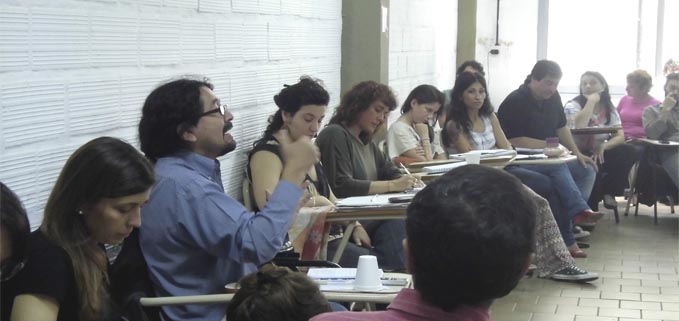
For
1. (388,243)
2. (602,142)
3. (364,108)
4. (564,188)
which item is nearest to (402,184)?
(388,243)

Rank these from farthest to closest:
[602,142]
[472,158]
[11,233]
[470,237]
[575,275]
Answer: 1. [602,142]
2. [575,275]
3. [472,158]
4. [11,233]
5. [470,237]

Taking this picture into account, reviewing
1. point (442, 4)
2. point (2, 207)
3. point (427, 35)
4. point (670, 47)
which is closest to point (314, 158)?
point (2, 207)

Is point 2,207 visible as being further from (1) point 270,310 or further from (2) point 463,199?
(2) point 463,199

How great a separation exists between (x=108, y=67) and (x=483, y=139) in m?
3.49

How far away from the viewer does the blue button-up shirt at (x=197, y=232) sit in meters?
2.57

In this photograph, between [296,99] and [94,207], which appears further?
[296,99]

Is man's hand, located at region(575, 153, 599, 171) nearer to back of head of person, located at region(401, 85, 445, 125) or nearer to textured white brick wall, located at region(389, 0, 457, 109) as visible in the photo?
textured white brick wall, located at region(389, 0, 457, 109)

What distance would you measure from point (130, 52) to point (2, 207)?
1.26 m

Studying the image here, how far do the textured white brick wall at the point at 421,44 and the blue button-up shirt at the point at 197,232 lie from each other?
3.87m

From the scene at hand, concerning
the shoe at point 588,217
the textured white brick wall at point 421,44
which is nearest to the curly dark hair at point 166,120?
the textured white brick wall at point 421,44

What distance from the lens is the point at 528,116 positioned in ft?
21.4

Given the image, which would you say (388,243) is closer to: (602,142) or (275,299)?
(275,299)

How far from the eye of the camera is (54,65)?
263 centimetres

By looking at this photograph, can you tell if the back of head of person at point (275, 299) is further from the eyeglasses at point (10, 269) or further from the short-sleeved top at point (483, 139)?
the short-sleeved top at point (483, 139)
